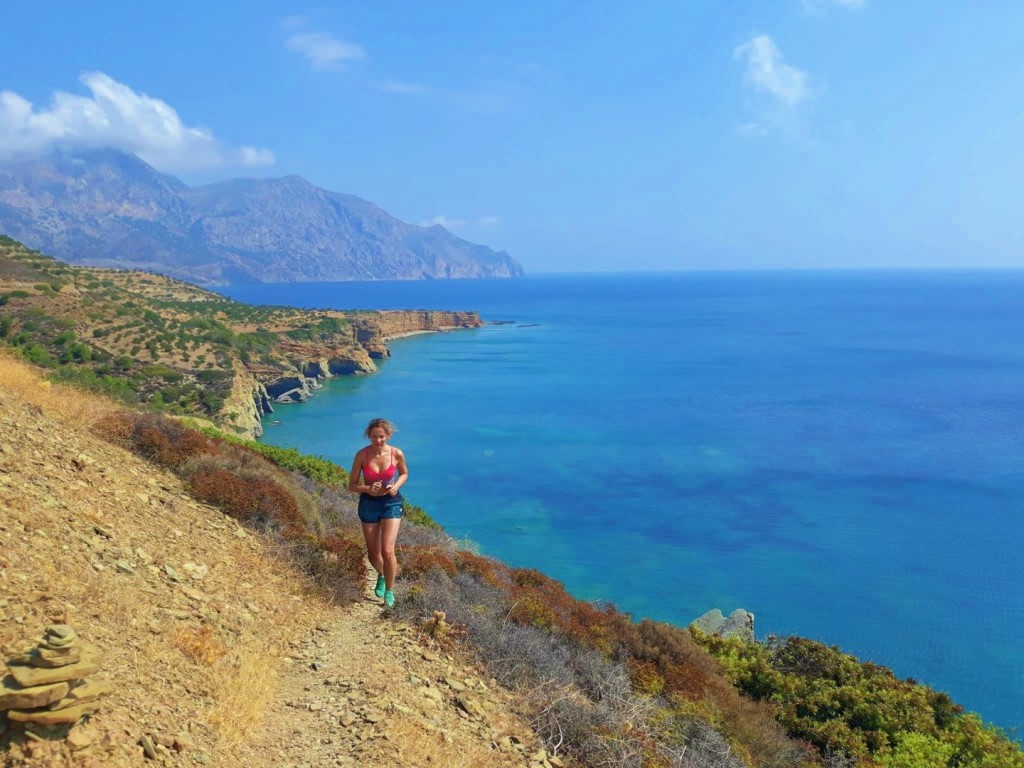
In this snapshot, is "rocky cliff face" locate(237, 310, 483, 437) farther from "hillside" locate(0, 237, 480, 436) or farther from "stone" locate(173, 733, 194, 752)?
"stone" locate(173, 733, 194, 752)

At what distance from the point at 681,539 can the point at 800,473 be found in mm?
10349

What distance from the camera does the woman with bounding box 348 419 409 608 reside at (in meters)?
6.31

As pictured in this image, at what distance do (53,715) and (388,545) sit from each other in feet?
10.7

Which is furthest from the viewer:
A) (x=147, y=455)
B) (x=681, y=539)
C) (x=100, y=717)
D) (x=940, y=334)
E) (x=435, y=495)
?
(x=940, y=334)

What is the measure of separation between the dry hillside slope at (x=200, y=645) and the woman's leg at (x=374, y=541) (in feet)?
1.70

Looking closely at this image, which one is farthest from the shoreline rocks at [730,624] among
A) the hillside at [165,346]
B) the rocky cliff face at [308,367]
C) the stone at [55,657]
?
the rocky cliff face at [308,367]

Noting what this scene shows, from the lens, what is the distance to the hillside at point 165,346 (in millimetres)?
34250

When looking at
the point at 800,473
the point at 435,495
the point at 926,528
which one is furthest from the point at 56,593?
the point at 800,473

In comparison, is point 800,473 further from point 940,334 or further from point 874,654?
point 940,334

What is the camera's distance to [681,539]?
83.8ft

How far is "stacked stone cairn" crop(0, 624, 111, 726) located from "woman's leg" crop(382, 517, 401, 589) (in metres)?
2.85

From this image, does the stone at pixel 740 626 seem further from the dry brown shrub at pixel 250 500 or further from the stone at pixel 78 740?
the stone at pixel 78 740

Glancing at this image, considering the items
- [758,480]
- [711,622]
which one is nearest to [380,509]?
[711,622]

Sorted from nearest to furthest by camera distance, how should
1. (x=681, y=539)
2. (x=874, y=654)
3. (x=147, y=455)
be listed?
(x=147, y=455) < (x=874, y=654) < (x=681, y=539)
